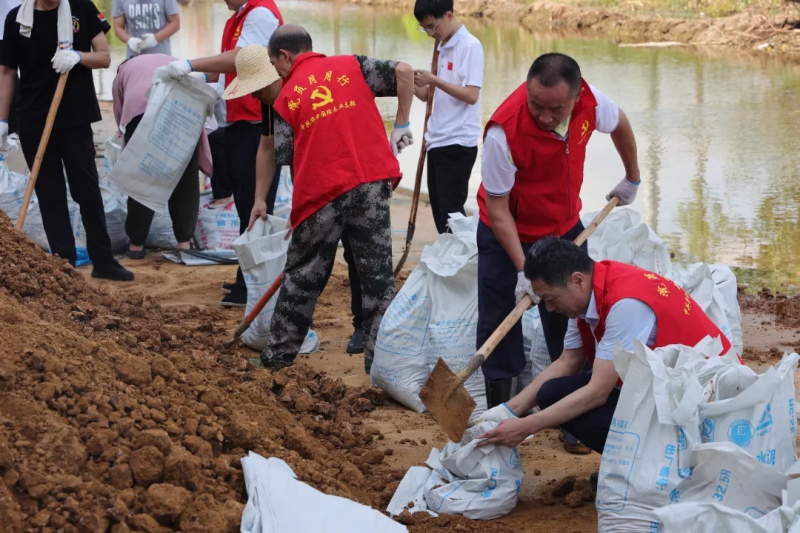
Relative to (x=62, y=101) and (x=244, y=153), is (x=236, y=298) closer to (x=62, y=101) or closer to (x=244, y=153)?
(x=244, y=153)

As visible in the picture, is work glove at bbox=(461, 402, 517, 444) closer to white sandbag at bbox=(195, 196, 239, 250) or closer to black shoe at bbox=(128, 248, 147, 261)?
white sandbag at bbox=(195, 196, 239, 250)

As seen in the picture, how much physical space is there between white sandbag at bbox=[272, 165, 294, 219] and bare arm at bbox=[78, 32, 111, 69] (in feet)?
4.36

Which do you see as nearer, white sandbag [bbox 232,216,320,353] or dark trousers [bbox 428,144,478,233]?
white sandbag [bbox 232,216,320,353]

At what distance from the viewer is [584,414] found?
128 inches

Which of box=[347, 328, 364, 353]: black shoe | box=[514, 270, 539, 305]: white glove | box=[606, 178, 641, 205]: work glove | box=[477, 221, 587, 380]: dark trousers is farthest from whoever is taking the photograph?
box=[347, 328, 364, 353]: black shoe

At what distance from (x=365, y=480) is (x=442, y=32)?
9.56 feet

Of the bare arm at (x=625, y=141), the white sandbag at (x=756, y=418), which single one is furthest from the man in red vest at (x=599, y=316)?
the bare arm at (x=625, y=141)

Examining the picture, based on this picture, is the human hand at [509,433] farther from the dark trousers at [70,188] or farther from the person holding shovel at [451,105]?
the dark trousers at [70,188]

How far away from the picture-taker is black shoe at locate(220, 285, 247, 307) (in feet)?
19.1

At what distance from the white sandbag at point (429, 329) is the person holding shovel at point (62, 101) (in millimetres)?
2487

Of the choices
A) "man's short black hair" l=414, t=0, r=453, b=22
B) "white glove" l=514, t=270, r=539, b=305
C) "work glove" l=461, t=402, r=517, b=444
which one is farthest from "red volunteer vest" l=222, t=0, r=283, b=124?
"work glove" l=461, t=402, r=517, b=444

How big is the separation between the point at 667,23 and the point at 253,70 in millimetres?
17010

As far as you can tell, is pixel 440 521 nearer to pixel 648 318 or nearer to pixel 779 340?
pixel 648 318

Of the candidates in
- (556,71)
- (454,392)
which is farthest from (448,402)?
(556,71)
